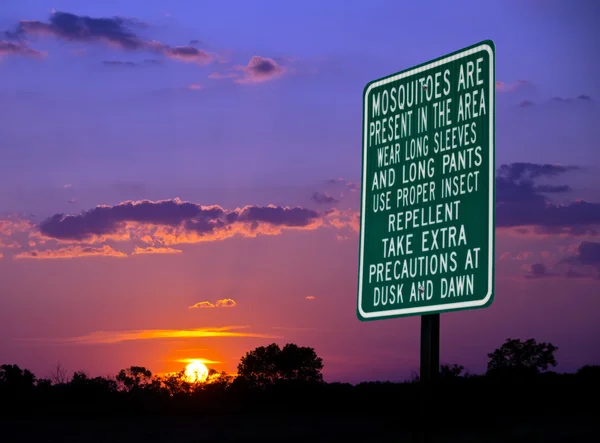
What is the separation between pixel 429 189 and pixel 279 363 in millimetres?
39026

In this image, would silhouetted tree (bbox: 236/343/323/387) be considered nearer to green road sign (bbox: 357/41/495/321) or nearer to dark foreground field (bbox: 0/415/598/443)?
dark foreground field (bbox: 0/415/598/443)

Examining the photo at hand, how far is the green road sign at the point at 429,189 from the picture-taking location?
16047mm

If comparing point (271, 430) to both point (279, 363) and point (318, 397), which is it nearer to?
point (318, 397)

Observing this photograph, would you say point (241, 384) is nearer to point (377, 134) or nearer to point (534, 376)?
point (534, 376)

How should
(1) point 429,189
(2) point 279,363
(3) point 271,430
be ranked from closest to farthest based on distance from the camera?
1. (1) point 429,189
2. (3) point 271,430
3. (2) point 279,363

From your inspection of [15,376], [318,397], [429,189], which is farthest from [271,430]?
[429,189]

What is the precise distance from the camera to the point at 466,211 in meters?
16.2

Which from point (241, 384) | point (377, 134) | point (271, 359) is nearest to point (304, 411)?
point (241, 384)

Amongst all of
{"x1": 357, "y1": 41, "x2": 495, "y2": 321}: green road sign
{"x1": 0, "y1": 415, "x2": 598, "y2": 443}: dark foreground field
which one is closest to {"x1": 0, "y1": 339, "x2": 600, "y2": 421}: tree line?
{"x1": 0, "y1": 415, "x2": 598, "y2": 443}: dark foreground field

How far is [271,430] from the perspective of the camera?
131ft

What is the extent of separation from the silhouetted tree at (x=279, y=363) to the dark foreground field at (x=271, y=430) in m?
12.3

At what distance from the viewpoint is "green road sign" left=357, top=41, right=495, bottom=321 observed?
1605cm

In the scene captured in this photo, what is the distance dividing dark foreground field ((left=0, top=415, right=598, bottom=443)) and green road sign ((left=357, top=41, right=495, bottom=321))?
22031 millimetres

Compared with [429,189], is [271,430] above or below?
below
